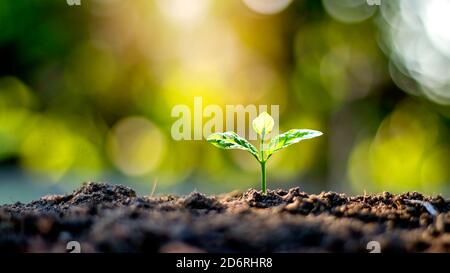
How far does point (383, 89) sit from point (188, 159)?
10.5 ft

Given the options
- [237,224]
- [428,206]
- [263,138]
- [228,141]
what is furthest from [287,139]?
[237,224]

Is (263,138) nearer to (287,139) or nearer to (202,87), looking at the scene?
(287,139)

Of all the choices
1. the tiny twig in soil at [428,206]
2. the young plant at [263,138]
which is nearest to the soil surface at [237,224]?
the tiny twig in soil at [428,206]

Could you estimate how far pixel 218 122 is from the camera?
6.98 m

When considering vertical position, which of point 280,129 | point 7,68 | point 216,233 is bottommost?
point 216,233

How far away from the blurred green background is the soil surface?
211 inches

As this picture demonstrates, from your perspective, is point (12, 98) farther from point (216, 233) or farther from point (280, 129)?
point (216, 233)

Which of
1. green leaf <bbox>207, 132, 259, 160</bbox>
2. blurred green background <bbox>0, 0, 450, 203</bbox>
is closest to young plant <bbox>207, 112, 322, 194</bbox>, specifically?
green leaf <bbox>207, 132, 259, 160</bbox>

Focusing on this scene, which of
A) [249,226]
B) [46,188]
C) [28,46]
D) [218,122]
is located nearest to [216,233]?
[249,226]

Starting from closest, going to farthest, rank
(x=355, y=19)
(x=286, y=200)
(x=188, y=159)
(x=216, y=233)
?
(x=216, y=233)
(x=286, y=200)
(x=355, y=19)
(x=188, y=159)

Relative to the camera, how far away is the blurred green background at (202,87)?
23.8 ft

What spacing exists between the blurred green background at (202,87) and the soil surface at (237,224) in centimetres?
537

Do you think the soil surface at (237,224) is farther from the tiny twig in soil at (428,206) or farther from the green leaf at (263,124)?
the green leaf at (263,124)

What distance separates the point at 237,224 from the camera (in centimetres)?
136
